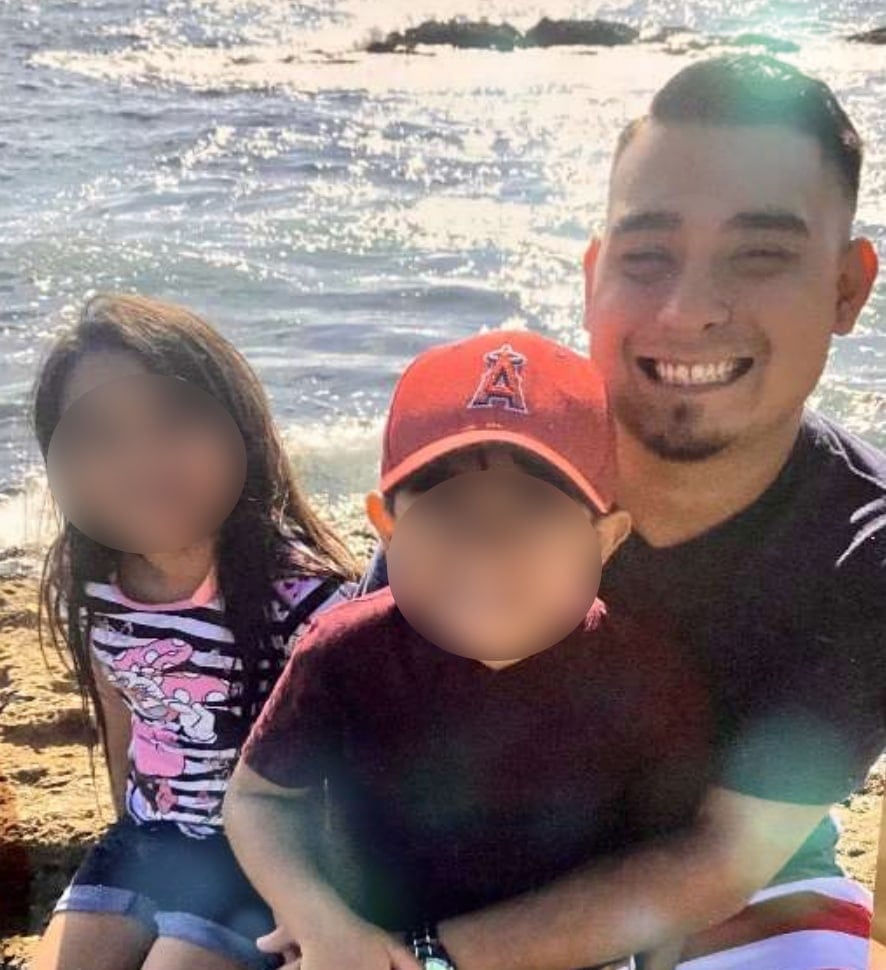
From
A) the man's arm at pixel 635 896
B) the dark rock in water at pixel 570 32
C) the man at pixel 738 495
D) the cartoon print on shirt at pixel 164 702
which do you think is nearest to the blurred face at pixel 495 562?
the man at pixel 738 495

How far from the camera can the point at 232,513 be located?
4.78 feet

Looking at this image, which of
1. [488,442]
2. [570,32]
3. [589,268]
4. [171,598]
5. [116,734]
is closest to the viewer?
[488,442]

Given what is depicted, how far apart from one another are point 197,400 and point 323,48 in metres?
0.37

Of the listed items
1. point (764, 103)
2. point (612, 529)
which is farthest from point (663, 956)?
point (764, 103)

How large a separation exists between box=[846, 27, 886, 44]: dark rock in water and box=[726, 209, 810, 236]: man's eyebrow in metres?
0.19

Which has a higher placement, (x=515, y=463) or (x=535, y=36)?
(x=535, y=36)

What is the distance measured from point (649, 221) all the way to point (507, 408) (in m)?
0.20

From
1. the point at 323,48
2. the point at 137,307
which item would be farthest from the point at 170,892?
the point at 323,48

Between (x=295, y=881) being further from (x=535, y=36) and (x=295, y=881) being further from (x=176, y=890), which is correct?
(x=535, y=36)

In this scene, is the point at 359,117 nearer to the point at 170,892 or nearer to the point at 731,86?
the point at 731,86

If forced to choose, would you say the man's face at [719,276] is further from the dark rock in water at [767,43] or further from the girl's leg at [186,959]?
the girl's leg at [186,959]

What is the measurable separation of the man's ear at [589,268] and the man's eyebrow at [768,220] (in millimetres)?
124

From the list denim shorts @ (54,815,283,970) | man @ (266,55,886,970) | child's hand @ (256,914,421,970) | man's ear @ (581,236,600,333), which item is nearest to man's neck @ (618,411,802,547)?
man @ (266,55,886,970)

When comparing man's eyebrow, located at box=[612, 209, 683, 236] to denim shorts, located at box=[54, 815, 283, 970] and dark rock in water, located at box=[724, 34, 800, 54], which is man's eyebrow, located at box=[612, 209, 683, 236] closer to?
dark rock in water, located at box=[724, 34, 800, 54]
